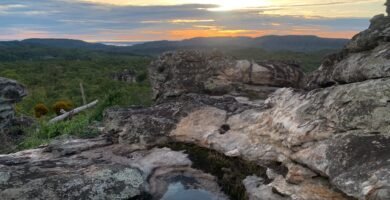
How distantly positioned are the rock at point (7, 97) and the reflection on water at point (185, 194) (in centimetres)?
1845

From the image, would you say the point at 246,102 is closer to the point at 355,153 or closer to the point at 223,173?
the point at 223,173

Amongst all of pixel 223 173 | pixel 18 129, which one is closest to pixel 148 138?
pixel 223 173

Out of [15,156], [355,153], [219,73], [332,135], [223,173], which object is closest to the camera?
[355,153]

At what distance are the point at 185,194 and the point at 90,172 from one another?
2186mm

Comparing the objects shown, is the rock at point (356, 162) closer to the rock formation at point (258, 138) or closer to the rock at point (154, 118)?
the rock formation at point (258, 138)

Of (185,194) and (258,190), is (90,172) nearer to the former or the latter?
(185,194)

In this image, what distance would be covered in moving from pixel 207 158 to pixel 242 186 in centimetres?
164

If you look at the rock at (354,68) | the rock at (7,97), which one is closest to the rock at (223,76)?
the rock at (354,68)

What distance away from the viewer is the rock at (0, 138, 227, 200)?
10.4 meters

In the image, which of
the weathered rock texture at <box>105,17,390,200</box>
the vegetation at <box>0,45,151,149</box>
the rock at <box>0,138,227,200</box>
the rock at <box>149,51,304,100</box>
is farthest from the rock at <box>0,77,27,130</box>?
the rock at <box>0,138,227,200</box>

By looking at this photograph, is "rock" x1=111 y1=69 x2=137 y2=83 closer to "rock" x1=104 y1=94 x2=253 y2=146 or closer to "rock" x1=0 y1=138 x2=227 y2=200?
"rock" x1=104 y1=94 x2=253 y2=146

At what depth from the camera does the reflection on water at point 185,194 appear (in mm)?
10766

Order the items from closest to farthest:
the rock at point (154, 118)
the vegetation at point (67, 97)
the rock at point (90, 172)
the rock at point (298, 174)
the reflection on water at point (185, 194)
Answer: the rock at point (298, 174) → the rock at point (90, 172) → the reflection on water at point (185, 194) → the rock at point (154, 118) → the vegetation at point (67, 97)

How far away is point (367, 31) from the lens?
406 inches
